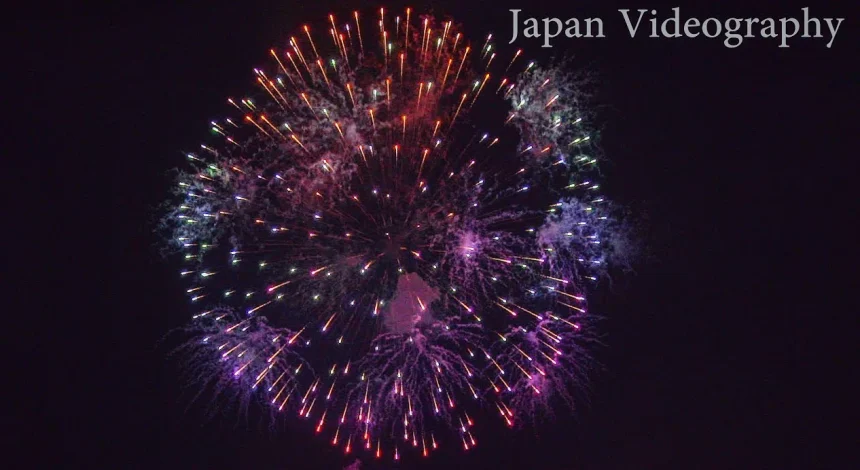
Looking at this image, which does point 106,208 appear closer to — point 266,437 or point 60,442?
point 60,442

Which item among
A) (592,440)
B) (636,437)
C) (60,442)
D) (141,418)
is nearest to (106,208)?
(141,418)

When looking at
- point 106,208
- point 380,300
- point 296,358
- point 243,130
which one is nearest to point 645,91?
point 380,300

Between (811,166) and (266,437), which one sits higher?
(811,166)

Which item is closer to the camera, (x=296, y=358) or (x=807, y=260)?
(x=296, y=358)

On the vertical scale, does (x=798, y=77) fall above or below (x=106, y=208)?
above

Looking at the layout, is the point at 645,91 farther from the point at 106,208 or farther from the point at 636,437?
the point at 106,208

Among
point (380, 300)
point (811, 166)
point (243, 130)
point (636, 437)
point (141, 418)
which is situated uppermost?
point (243, 130)
